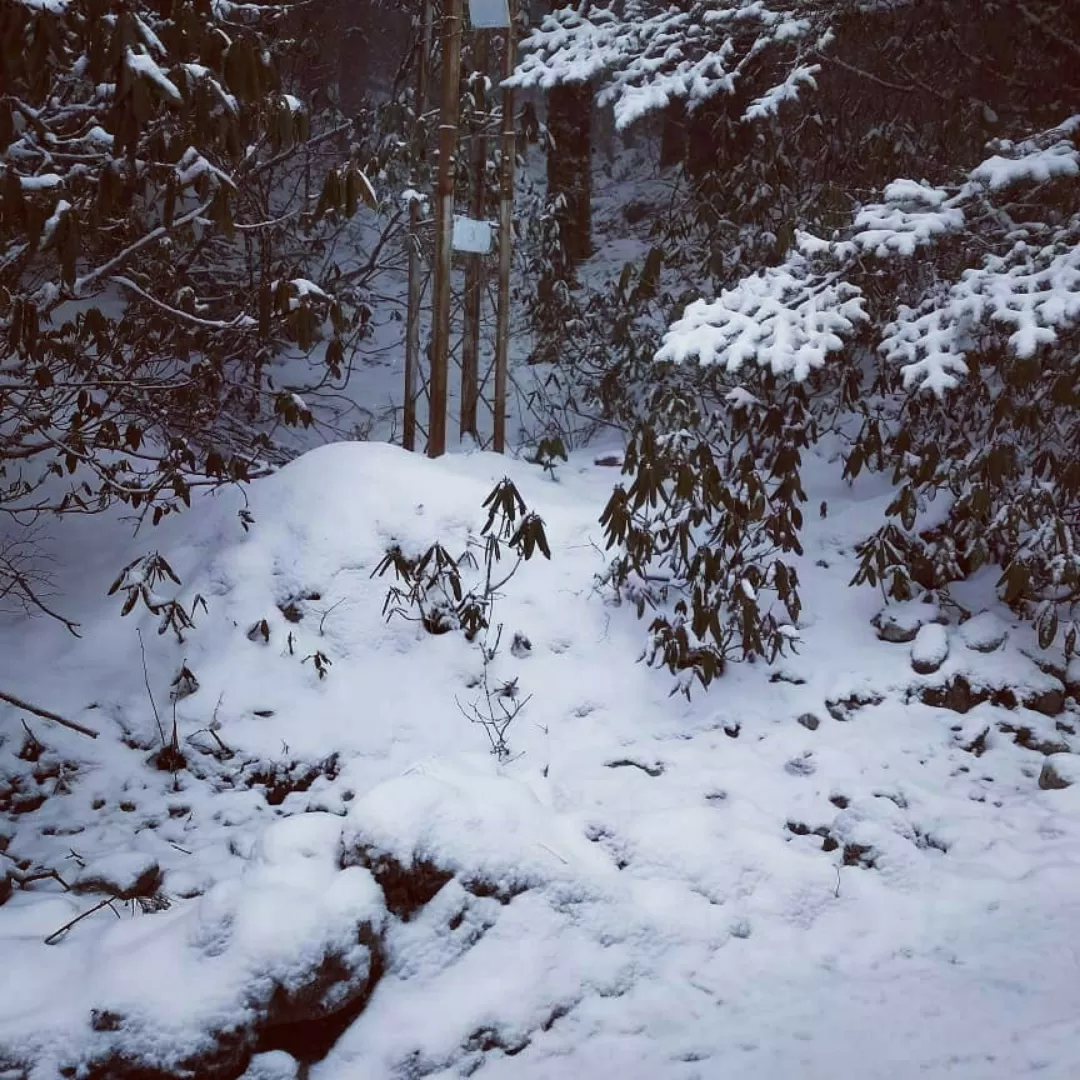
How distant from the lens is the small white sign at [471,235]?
5.04 m

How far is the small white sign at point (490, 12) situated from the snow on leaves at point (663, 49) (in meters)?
0.76

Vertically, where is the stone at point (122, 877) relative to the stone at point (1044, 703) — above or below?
below

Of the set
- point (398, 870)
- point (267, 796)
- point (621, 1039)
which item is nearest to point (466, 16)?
point (267, 796)

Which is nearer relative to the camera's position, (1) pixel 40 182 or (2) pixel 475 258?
(1) pixel 40 182

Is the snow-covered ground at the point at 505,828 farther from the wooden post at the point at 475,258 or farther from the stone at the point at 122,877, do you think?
the wooden post at the point at 475,258

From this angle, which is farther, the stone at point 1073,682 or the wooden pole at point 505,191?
the wooden pole at point 505,191

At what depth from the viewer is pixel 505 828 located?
10.9 ft

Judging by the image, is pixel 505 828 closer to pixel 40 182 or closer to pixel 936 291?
pixel 40 182

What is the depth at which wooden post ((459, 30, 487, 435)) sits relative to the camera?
19.1 ft

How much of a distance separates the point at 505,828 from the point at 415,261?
387 cm

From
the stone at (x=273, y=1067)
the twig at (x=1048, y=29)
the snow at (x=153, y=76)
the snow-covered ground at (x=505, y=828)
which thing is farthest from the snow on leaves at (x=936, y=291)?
the stone at (x=273, y=1067)

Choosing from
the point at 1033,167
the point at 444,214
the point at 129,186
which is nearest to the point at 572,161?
the point at 444,214

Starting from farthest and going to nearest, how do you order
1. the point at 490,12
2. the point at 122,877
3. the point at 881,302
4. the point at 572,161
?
the point at 572,161, the point at 881,302, the point at 490,12, the point at 122,877

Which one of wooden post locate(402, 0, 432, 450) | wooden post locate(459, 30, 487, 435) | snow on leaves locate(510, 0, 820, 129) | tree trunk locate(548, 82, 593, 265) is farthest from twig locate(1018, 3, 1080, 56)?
tree trunk locate(548, 82, 593, 265)
